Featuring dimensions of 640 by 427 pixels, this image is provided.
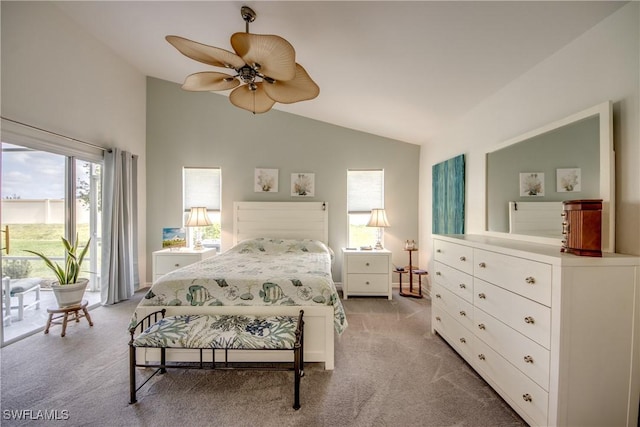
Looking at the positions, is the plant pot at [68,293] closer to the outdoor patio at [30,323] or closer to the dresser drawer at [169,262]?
the outdoor patio at [30,323]

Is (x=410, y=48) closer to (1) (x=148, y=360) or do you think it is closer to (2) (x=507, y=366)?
(2) (x=507, y=366)

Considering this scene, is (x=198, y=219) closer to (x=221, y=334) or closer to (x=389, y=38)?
(x=221, y=334)

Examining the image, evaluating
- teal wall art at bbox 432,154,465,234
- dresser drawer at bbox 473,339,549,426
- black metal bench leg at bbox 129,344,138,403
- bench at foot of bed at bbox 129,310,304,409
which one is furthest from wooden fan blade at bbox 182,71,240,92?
dresser drawer at bbox 473,339,549,426

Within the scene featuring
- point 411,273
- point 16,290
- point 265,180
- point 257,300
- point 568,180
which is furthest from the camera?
point 265,180

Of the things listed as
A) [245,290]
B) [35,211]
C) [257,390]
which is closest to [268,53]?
[245,290]

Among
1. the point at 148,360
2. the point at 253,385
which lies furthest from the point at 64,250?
the point at 253,385

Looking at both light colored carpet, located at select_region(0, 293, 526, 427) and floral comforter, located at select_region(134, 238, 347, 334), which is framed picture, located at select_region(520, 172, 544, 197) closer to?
light colored carpet, located at select_region(0, 293, 526, 427)

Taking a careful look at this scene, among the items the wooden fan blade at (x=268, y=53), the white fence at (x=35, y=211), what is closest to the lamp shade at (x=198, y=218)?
the white fence at (x=35, y=211)

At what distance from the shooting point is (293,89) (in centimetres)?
196

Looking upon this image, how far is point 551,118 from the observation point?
184 cm

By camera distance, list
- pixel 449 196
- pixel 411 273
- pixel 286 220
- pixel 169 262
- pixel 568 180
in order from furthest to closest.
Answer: pixel 286 220 → pixel 411 273 → pixel 169 262 → pixel 449 196 → pixel 568 180

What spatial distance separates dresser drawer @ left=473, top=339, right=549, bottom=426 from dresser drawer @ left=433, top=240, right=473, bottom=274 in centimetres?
55

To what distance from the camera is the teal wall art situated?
2.98 meters

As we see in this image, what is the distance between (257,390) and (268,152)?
3.28 meters
